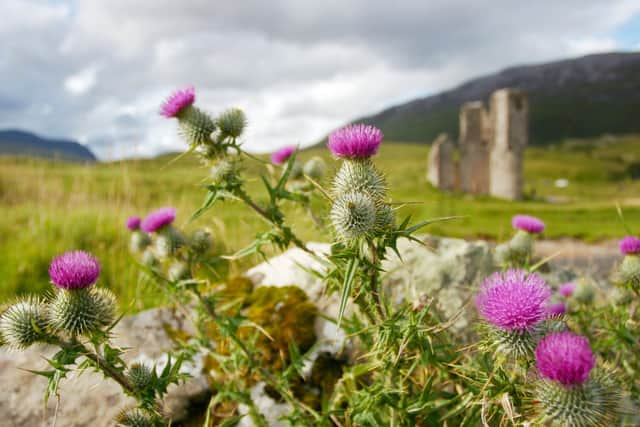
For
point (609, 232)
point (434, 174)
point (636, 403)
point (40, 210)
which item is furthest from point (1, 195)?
point (434, 174)

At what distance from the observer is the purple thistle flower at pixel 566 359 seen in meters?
1.61

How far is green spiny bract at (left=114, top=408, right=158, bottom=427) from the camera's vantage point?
2.19 metres

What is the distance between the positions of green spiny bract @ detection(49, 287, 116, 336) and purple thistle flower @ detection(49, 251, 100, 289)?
1.9 inches

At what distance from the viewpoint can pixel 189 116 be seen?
3.34 meters

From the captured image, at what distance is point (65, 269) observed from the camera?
2350mm

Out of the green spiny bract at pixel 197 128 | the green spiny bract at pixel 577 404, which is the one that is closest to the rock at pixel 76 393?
the green spiny bract at pixel 197 128

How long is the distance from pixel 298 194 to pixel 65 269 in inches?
64.8

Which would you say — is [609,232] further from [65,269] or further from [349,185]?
[65,269]

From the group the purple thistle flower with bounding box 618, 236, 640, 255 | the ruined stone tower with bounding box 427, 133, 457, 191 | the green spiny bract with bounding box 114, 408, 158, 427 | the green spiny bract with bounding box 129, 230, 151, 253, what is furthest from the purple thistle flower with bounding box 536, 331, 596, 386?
the ruined stone tower with bounding box 427, 133, 457, 191

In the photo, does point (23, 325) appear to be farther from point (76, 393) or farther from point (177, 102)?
point (177, 102)

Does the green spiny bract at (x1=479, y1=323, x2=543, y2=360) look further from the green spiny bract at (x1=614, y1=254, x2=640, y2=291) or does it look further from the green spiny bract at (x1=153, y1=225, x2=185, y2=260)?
the green spiny bract at (x1=153, y1=225, x2=185, y2=260)

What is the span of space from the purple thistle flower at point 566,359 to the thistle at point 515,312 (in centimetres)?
18

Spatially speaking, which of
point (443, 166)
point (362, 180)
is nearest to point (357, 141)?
point (362, 180)

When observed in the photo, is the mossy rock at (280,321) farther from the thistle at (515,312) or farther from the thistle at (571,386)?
the thistle at (571,386)
